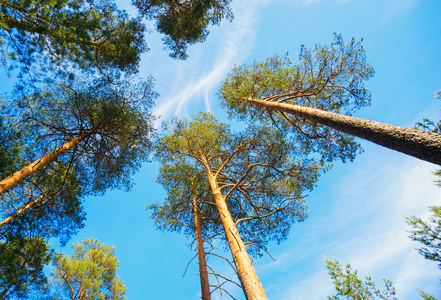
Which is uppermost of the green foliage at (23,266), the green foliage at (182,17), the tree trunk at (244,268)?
the green foliage at (182,17)

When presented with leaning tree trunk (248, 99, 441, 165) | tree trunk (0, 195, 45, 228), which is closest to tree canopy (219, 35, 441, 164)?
leaning tree trunk (248, 99, 441, 165)

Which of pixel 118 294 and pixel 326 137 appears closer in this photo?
pixel 326 137

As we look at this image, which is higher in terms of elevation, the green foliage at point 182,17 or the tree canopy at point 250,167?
the green foliage at point 182,17

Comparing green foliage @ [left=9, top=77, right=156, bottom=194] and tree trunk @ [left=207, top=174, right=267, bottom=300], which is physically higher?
green foliage @ [left=9, top=77, right=156, bottom=194]

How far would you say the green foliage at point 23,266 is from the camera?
606cm

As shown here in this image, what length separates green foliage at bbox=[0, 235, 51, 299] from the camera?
6062 millimetres

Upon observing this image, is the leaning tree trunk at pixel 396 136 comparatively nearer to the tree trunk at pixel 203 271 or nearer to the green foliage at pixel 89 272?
the tree trunk at pixel 203 271

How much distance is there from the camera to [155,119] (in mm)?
8898

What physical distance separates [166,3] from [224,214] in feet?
31.7

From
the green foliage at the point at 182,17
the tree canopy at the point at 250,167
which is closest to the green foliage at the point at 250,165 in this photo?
the tree canopy at the point at 250,167

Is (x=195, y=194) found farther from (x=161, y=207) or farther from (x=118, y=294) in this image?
(x=118, y=294)

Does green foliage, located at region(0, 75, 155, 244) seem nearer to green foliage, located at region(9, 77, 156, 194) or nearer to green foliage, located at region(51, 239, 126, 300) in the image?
green foliage, located at region(9, 77, 156, 194)

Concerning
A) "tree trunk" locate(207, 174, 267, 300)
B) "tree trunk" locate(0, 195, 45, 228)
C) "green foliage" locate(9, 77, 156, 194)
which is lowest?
"tree trunk" locate(207, 174, 267, 300)

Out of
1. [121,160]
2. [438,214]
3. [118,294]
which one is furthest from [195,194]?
[438,214]
